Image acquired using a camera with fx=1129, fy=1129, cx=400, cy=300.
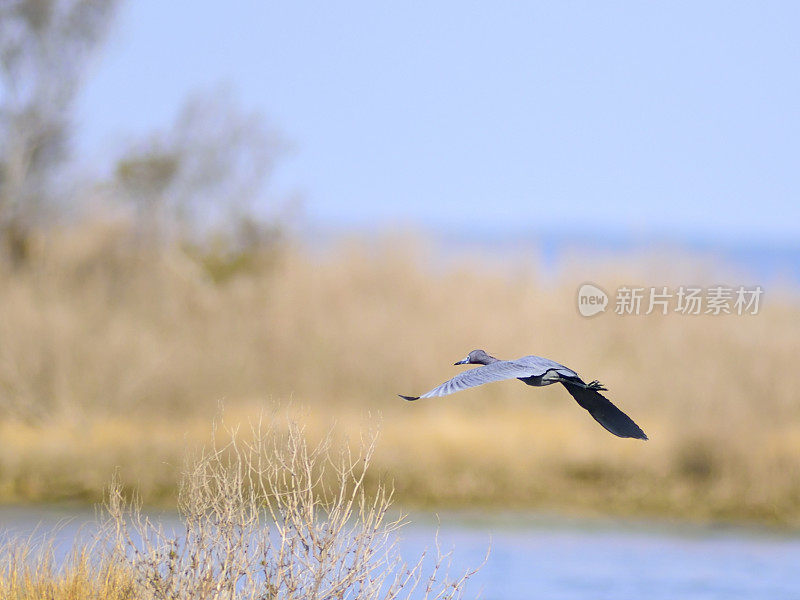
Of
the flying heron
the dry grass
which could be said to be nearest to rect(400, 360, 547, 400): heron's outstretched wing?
the flying heron

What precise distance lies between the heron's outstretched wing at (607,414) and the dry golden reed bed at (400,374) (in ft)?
30.3

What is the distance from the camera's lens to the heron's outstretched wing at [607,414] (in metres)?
5.87

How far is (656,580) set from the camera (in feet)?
47.8

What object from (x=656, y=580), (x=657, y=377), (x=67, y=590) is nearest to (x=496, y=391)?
(x=657, y=377)

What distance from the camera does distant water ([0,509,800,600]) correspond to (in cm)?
1400

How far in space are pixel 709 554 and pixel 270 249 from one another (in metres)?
10.8

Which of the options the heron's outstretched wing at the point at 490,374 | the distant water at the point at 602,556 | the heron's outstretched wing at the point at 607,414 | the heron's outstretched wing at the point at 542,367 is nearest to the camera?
the heron's outstretched wing at the point at 490,374

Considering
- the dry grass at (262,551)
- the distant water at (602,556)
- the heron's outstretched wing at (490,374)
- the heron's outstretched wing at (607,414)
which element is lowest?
the distant water at (602,556)

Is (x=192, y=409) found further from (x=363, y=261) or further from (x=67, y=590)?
(x=67, y=590)

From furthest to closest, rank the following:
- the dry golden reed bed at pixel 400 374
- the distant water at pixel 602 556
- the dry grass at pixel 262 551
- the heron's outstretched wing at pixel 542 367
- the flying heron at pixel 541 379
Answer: the dry golden reed bed at pixel 400 374
the distant water at pixel 602 556
the dry grass at pixel 262 551
the heron's outstretched wing at pixel 542 367
the flying heron at pixel 541 379

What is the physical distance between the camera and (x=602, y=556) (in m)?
15.5

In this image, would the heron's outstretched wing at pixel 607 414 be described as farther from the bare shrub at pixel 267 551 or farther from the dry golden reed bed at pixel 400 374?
the dry golden reed bed at pixel 400 374

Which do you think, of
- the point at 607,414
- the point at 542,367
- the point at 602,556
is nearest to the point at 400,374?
the point at 602,556

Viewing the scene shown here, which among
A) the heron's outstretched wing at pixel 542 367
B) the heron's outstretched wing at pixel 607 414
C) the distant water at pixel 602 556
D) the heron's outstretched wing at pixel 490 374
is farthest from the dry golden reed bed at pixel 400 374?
the heron's outstretched wing at pixel 490 374
